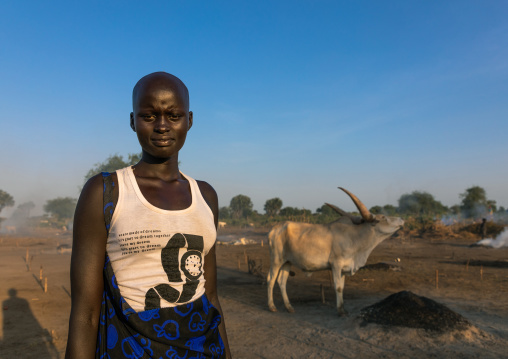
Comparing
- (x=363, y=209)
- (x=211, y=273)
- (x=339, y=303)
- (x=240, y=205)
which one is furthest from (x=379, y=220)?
(x=240, y=205)

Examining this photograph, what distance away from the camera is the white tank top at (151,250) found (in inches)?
56.7

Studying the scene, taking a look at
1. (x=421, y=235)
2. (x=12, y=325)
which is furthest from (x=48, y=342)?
(x=421, y=235)

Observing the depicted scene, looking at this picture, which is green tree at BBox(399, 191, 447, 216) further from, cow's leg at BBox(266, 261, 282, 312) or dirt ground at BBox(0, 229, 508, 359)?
cow's leg at BBox(266, 261, 282, 312)

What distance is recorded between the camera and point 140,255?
145 centimetres

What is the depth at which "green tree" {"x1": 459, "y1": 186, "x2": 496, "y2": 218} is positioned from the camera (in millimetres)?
40938

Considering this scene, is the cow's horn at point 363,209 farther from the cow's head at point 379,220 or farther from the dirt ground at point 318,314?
the dirt ground at point 318,314

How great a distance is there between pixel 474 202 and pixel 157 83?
160ft

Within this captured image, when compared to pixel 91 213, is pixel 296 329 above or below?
below

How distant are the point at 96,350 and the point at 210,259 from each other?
0.65 meters

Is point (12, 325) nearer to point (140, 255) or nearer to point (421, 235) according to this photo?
point (140, 255)

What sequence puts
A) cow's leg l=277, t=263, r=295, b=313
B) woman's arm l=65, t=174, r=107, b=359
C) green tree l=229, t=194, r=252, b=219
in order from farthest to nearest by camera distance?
green tree l=229, t=194, r=252, b=219 < cow's leg l=277, t=263, r=295, b=313 < woman's arm l=65, t=174, r=107, b=359

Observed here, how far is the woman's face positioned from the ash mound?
19.3 ft

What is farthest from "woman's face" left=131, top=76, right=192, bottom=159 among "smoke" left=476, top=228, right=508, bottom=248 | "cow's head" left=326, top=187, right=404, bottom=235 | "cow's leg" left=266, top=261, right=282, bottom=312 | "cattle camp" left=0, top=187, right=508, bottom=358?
"smoke" left=476, top=228, right=508, bottom=248

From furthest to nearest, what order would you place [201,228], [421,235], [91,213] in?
[421,235], [201,228], [91,213]
